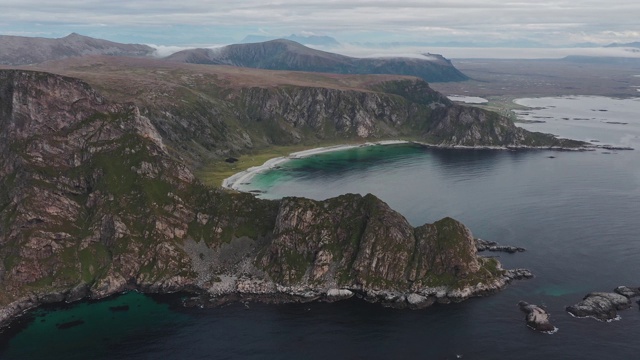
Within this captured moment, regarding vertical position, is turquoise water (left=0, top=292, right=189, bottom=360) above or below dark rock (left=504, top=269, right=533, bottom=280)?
below

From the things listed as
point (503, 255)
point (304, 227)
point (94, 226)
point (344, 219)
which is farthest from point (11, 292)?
point (503, 255)

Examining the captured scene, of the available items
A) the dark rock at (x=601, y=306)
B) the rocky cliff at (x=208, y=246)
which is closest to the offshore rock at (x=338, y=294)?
the rocky cliff at (x=208, y=246)

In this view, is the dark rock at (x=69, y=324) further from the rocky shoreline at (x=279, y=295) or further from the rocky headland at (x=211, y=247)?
the rocky headland at (x=211, y=247)

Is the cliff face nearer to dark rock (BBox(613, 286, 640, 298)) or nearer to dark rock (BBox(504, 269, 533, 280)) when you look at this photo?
dark rock (BBox(504, 269, 533, 280))

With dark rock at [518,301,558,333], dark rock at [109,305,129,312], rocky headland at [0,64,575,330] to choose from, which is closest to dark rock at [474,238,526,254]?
rocky headland at [0,64,575,330]

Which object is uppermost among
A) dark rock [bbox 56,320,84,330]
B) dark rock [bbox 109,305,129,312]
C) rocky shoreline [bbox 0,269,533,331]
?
rocky shoreline [bbox 0,269,533,331]

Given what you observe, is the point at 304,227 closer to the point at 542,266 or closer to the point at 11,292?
the point at 542,266

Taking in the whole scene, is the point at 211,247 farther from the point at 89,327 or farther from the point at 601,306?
the point at 601,306

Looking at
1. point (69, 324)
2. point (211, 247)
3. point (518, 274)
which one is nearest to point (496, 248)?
point (518, 274)
